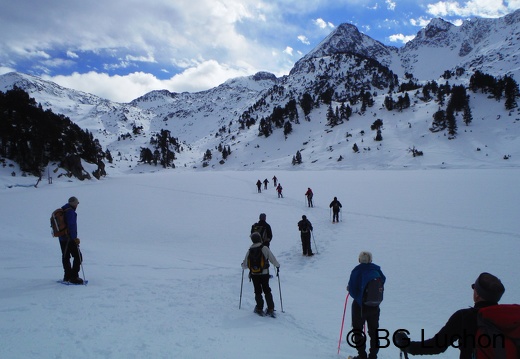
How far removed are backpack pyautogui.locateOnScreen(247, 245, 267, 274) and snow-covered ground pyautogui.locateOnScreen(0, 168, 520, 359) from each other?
3.67 ft

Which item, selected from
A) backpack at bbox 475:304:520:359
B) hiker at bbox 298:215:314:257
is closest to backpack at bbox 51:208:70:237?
backpack at bbox 475:304:520:359

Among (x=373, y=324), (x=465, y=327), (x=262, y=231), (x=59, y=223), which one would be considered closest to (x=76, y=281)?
(x=59, y=223)

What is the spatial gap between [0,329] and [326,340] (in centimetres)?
569

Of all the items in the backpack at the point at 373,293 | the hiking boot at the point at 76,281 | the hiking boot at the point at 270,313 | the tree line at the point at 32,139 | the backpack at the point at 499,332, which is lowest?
the hiking boot at the point at 270,313

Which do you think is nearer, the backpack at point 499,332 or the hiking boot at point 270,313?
the backpack at point 499,332

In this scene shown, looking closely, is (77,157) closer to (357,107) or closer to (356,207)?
(356,207)

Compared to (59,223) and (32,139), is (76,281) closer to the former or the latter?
(59,223)

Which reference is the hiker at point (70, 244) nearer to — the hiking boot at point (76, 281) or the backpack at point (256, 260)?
the hiking boot at point (76, 281)

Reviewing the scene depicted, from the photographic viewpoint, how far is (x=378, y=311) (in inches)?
183

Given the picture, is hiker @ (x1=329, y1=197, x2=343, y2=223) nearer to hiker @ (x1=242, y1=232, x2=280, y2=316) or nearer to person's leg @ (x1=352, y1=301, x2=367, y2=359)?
hiker @ (x1=242, y1=232, x2=280, y2=316)

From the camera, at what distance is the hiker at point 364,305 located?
462 centimetres

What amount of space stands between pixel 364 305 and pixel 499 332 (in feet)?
8.30

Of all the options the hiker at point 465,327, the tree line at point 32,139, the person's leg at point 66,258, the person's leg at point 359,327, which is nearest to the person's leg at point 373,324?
the person's leg at point 359,327

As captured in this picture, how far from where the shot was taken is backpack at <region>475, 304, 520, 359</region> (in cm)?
218
